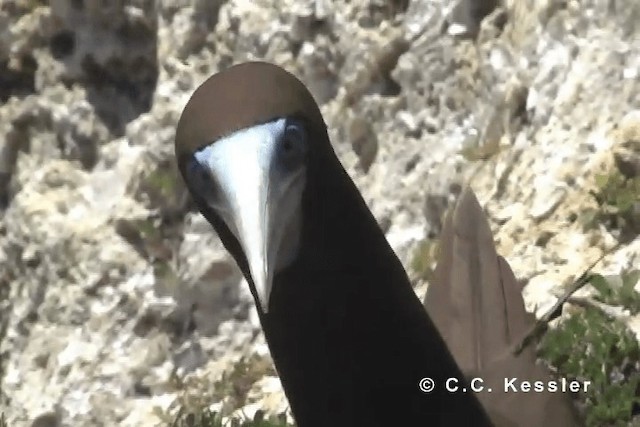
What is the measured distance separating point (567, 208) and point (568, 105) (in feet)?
0.69

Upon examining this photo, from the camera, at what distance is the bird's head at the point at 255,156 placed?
0.93m

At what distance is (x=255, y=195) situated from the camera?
36.4 inches

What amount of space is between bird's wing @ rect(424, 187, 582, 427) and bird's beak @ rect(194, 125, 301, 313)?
28.3 inches

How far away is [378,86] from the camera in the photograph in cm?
222

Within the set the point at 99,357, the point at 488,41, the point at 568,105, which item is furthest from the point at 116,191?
the point at 568,105

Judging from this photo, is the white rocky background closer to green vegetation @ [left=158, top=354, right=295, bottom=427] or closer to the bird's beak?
green vegetation @ [left=158, top=354, right=295, bottom=427]

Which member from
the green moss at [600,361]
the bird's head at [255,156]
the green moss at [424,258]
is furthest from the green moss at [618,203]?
the bird's head at [255,156]

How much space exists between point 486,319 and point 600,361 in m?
0.22

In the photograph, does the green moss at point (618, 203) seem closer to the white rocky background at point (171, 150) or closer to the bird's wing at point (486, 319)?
the white rocky background at point (171, 150)

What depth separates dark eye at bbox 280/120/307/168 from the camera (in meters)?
0.98

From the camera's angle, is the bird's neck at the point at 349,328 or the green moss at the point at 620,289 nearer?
the bird's neck at the point at 349,328

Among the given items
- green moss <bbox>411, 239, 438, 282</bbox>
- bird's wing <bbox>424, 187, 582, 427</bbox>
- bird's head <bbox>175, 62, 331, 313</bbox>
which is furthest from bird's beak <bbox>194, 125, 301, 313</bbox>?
green moss <bbox>411, 239, 438, 282</bbox>

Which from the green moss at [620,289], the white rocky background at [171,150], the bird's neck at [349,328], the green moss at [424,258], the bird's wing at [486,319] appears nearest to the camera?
the bird's neck at [349,328]

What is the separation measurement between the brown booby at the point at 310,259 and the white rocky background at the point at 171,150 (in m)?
0.65
